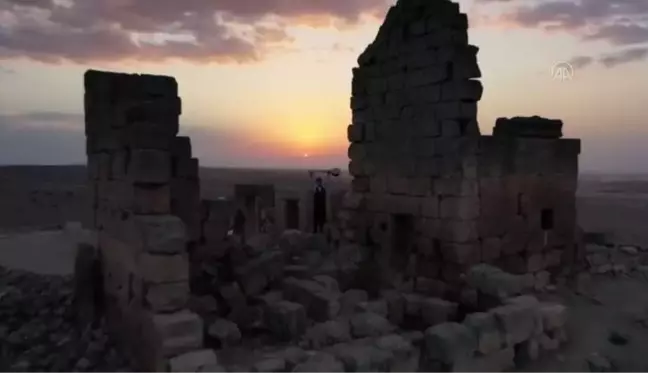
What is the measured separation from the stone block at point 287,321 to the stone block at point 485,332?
199 cm

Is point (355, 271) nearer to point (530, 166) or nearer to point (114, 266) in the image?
point (530, 166)

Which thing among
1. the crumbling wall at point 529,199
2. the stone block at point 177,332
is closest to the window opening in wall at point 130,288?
the stone block at point 177,332

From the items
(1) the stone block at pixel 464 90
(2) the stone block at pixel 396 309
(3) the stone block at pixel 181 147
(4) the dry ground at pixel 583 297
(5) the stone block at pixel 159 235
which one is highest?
(1) the stone block at pixel 464 90

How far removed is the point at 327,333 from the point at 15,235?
16866 mm

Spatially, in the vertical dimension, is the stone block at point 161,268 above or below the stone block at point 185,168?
below

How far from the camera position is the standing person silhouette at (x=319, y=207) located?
14.4 m

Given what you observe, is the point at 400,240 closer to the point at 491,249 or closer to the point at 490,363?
the point at 491,249

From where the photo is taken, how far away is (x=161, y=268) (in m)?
6.34

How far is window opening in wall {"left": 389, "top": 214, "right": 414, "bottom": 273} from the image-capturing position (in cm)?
1036

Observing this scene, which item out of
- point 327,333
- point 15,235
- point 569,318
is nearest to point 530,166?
point 569,318

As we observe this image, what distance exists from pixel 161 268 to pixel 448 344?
10.6 ft

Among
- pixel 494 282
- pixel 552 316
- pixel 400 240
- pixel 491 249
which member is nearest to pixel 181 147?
pixel 400 240

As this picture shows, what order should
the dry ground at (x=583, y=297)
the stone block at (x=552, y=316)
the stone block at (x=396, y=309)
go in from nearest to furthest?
the dry ground at (x=583, y=297)
the stone block at (x=552, y=316)
the stone block at (x=396, y=309)

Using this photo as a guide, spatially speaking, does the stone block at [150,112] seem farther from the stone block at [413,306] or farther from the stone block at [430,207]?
the stone block at [430,207]
